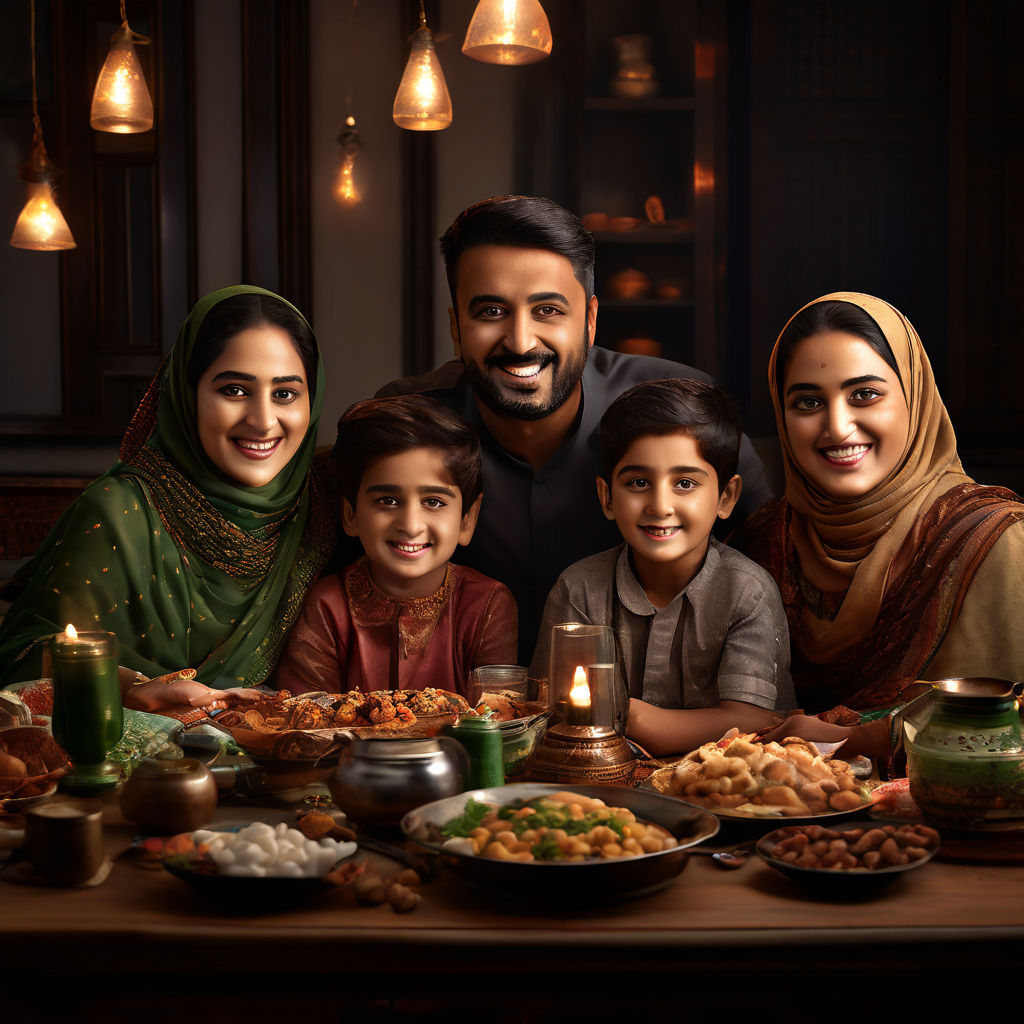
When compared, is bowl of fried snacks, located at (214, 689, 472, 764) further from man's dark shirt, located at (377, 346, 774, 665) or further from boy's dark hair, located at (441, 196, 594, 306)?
boy's dark hair, located at (441, 196, 594, 306)

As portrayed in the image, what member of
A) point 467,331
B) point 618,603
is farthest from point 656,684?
point 467,331

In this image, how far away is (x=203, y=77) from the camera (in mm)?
5852

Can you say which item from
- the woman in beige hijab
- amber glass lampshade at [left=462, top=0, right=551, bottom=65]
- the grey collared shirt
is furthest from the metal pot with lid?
amber glass lampshade at [left=462, top=0, right=551, bottom=65]

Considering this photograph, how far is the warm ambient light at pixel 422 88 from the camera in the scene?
4.42 meters

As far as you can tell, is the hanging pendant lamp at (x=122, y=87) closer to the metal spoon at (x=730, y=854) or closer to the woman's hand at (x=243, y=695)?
the woman's hand at (x=243, y=695)

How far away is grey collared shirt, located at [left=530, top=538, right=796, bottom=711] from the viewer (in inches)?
88.8

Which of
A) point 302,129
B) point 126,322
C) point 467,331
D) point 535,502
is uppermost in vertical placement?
point 302,129

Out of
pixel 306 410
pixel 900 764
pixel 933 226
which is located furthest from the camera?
pixel 933 226

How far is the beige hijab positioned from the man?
34 centimetres

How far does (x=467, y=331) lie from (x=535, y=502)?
43cm

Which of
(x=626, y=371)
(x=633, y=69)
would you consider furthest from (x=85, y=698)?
(x=633, y=69)

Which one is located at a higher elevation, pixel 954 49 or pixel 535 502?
pixel 954 49

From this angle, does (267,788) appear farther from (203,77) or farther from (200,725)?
(203,77)

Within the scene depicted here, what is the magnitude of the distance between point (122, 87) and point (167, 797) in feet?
11.2
